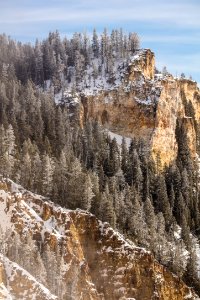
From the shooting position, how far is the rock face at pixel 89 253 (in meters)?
93.9

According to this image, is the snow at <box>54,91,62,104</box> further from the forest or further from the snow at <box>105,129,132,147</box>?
the snow at <box>105,129,132,147</box>

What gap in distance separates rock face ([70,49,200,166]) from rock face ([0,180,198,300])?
7403cm

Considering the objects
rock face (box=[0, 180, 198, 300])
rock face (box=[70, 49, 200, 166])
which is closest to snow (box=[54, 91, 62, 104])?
rock face (box=[70, 49, 200, 166])

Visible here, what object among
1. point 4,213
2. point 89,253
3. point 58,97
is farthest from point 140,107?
point 4,213

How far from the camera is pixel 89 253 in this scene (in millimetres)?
101750

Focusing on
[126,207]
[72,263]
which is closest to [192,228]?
[126,207]

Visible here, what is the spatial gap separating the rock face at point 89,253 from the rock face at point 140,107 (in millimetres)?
74034

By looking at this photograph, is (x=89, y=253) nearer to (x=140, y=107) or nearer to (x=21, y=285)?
(x=21, y=285)

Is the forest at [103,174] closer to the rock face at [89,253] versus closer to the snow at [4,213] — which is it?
A: the rock face at [89,253]

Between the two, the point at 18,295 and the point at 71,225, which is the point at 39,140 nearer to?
the point at 71,225

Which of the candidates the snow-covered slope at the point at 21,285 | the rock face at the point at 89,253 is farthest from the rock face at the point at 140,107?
the snow-covered slope at the point at 21,285

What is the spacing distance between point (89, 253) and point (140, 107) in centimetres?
8734

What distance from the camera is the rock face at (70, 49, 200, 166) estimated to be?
583ft

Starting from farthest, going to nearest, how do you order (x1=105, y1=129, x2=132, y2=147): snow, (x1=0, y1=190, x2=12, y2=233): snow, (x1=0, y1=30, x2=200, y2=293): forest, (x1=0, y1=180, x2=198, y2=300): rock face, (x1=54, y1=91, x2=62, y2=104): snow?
(x1=54, y1=91, x2=62, y2=104): snow → (x1=105, y1=129, x2=132, y2=147): snow → (x1=0, y1=30, x2=200, y2=293): forest → (x1=0, y1=180, x2=198, y2=300): rock face → (x1=0, y1=190, x2=12, y2=233): snow
